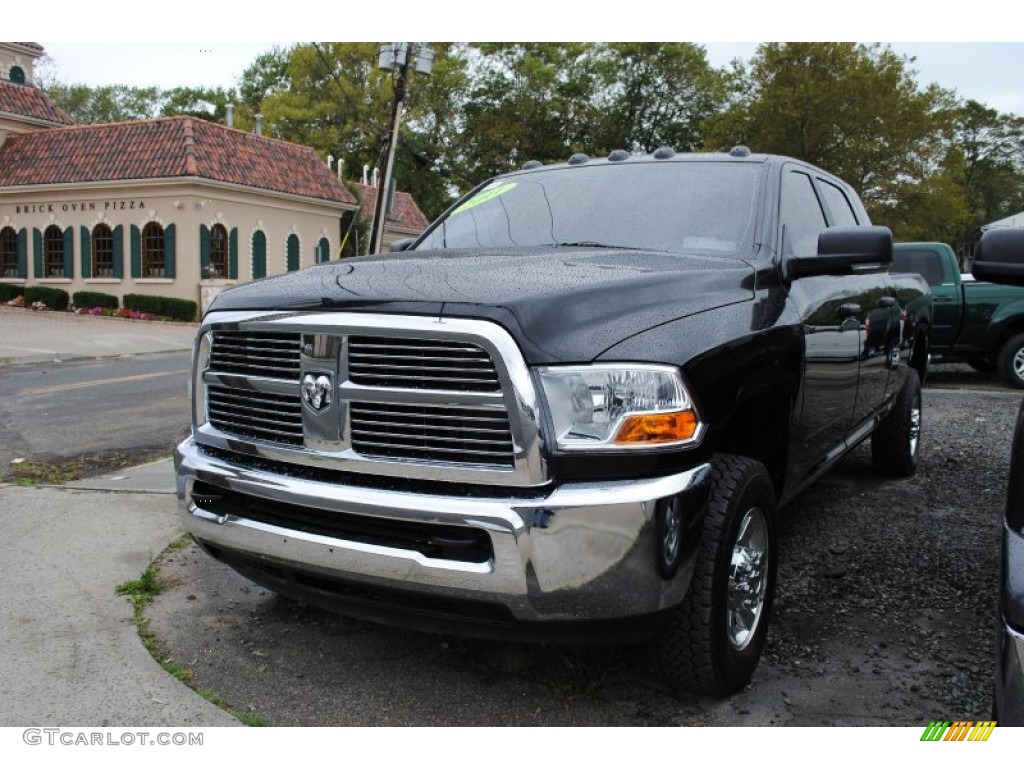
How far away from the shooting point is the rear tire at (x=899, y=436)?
5941mm

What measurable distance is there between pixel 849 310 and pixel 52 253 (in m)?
29.3

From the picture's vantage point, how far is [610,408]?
246cm

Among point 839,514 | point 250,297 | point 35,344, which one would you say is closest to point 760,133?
point 35,344

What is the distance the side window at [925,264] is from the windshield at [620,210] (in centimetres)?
877

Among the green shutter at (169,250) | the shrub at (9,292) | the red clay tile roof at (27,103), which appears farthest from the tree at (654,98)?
the shrub at (9,292)

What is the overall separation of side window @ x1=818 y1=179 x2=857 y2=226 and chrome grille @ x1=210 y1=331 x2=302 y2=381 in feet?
10.1

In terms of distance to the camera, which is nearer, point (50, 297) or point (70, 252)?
point (50, 297)

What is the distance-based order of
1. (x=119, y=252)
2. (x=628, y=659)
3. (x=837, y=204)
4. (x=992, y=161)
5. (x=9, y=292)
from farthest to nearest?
(x=992, y=161)
(x=9, y=292)
(x=119, y=252)
(x=837, y=204)
(x=628, y=659)

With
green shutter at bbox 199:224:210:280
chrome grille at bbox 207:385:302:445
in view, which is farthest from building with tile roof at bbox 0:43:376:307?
chrome grille at bbox 207:385:302:445

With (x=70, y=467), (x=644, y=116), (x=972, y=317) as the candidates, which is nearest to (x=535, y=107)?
(x=644, y=116)

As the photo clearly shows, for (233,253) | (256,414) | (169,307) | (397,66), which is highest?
(397,66)

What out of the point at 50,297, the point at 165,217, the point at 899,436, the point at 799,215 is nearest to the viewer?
the point at 799,215

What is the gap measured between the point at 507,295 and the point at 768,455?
1387mm

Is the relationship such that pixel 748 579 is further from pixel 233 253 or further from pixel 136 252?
pixel 136 252
